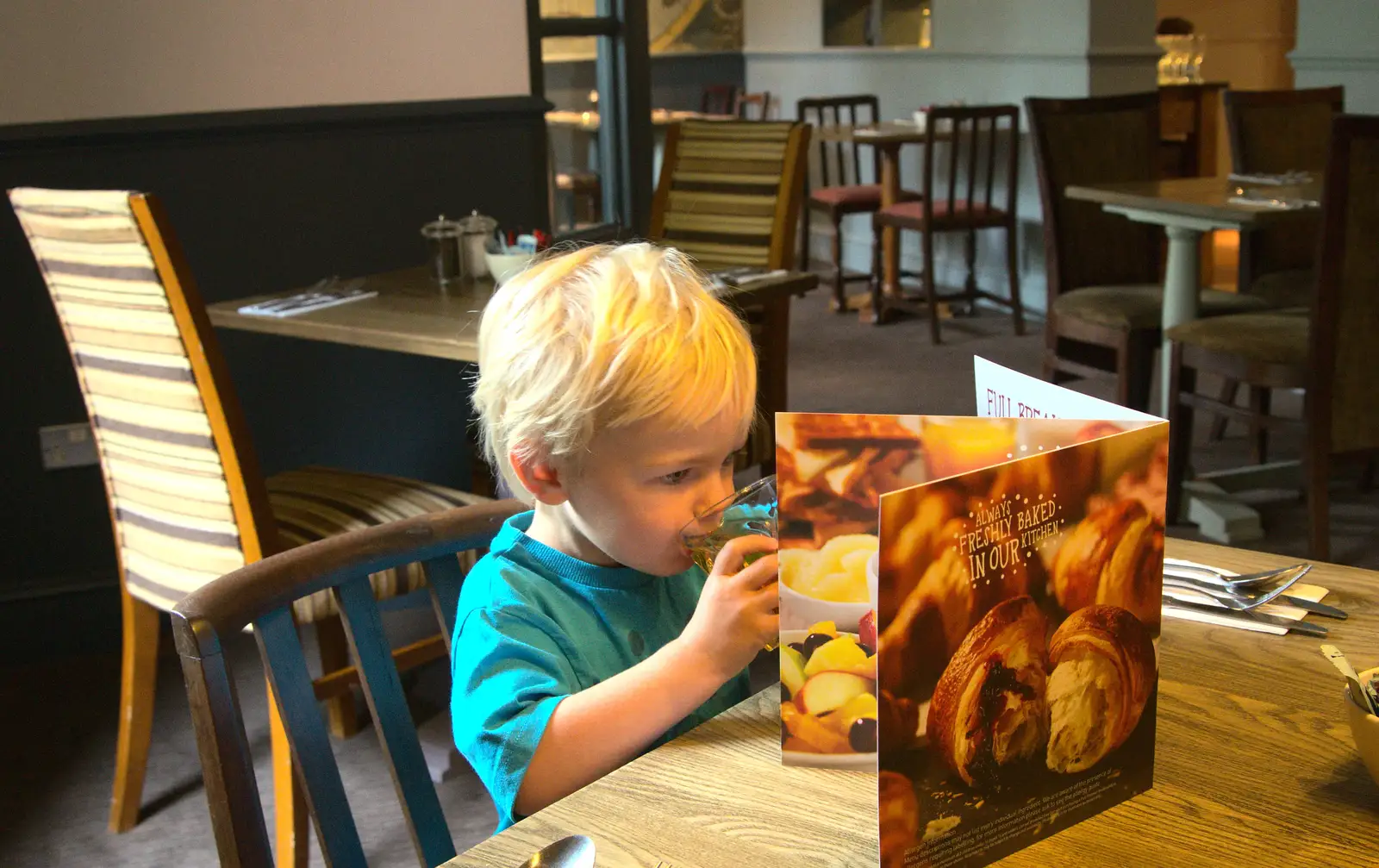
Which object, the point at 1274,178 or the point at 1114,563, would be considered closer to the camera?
the point at 1114,563

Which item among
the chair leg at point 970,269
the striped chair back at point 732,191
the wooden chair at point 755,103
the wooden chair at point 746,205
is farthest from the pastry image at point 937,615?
the wooden chair at point 755,103

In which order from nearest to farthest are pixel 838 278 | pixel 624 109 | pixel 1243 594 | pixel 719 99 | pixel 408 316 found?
pixel 1243 594
pixel 408 316
pixel 624 109
pixel 838 278
pixel 719 99

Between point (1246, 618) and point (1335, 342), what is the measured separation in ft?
6.23

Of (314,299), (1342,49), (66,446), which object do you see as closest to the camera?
(314,299)

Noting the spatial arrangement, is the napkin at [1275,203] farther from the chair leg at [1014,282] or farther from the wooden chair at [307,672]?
the chair leg at [1014,282]

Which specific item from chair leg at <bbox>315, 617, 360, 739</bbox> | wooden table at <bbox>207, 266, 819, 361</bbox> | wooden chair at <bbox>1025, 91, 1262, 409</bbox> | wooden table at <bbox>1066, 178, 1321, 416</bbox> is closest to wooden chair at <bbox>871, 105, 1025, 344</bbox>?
wooden chair at <bbox>1025, 91, 1262, 409</bbox>

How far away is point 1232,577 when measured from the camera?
1.05 meters

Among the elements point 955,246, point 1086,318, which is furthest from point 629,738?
point 955,246

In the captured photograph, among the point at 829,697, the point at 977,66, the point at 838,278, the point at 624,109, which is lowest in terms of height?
the point at 838,278

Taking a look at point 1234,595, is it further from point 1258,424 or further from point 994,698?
point 1258,424

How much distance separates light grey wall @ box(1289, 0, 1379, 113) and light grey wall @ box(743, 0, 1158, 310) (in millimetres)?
758

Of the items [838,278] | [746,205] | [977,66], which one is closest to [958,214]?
[838,278]

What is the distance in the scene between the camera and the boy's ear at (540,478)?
0.92 meters

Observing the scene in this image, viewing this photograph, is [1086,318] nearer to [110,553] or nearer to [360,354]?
[360,354]
